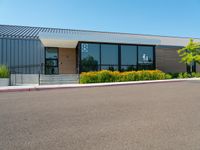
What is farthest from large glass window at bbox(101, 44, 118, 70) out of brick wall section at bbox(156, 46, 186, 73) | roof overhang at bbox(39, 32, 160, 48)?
brick wall section at bbox(156, 46, 186, 73)

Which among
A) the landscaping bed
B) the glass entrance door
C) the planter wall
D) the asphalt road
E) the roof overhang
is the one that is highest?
the roof overhang

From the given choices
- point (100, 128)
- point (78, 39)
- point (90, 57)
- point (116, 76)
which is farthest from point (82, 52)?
point (100, 128)

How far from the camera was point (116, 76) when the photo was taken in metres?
19.1

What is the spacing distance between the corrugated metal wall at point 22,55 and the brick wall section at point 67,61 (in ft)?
8.47

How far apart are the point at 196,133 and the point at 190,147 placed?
0.86 meters

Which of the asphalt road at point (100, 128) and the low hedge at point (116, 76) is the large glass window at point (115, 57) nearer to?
the low hedge at point (116, 76)

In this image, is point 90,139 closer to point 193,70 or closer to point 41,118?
point 41,118

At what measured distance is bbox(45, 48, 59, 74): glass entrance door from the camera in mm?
24091

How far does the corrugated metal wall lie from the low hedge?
7165mm

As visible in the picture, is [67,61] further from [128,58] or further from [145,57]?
[145,57]

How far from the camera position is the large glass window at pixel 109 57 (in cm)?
2169

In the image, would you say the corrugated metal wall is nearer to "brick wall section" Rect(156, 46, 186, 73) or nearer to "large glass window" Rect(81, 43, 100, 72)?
"large glass window" Rect(81, 43, 100, 72)

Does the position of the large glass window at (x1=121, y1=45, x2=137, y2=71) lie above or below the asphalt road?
above

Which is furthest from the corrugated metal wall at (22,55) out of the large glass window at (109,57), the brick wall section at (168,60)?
the brick wall section at (168,60)
